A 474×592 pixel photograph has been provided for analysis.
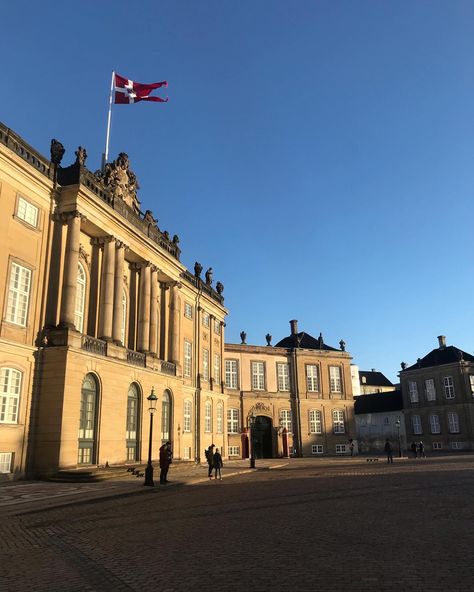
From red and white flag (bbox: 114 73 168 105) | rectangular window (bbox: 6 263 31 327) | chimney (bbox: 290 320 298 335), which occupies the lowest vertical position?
rectangular window (bbox: 6 263 31 327)

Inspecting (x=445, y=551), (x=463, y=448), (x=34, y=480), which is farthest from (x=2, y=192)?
(x=463, y=448)

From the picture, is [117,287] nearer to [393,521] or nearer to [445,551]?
[393,521]

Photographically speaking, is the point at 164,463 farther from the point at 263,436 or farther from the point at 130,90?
the point at 263,436

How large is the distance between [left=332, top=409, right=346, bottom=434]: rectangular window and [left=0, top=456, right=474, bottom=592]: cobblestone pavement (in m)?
46.0

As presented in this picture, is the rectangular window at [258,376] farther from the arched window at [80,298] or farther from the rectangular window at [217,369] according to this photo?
the arched window at [80,298]

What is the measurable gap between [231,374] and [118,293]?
29460 mm

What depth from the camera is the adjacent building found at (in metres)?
68.4

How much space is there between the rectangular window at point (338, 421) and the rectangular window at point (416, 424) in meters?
17.2

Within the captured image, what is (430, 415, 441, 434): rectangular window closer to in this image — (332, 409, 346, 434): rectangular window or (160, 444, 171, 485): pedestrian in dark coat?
(332, 409, 346, 434): rectangular window

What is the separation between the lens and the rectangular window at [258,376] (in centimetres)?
5969

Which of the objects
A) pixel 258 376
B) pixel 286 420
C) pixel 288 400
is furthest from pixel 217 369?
pixel 286 420

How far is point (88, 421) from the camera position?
1078 inches

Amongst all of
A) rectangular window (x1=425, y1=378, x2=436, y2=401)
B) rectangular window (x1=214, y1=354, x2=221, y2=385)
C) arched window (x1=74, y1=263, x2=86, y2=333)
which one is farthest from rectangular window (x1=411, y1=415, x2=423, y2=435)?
arched window (x1=74, y1=263, x2=86, y2=333)

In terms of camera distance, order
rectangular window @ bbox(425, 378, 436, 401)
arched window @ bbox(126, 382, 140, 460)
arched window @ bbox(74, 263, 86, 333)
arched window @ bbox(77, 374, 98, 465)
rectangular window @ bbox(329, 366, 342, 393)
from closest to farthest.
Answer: arched window @ bbox(77, 374, 98, 465) < arched window @ bbox(74, 263, 86, 333) < arched window @ bbox(126, 382, 140, 460) < rectangular window @ bbox(329, 366, 342, 393) < rectangular window @ bbox(425, 378, 436, 401)
